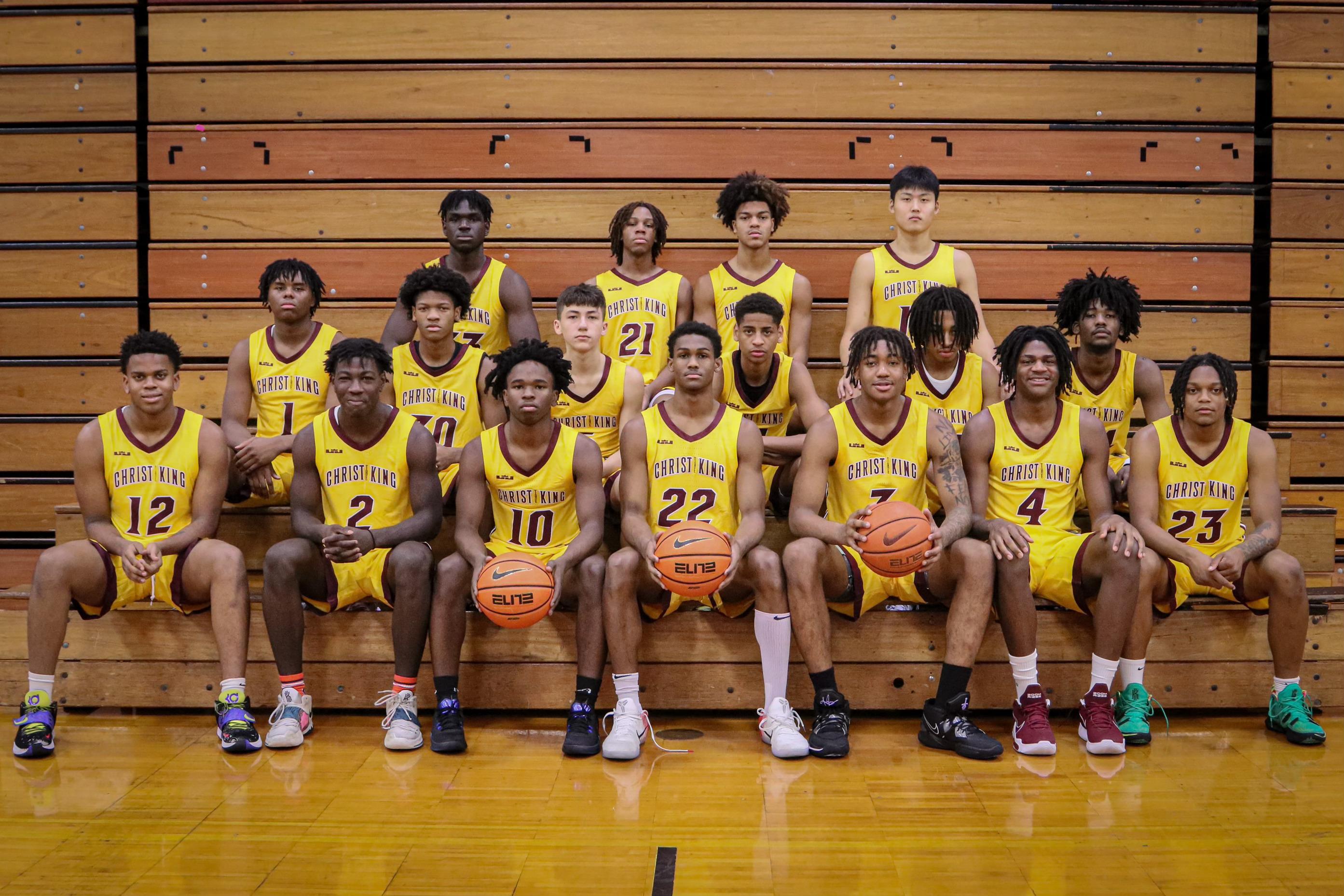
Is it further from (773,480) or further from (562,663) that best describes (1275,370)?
(562,663)

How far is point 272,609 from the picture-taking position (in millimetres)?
3719

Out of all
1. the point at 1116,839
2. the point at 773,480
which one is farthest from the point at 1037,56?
the point at 1116,839

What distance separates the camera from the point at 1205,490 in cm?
395

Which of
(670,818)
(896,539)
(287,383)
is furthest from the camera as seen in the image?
(287,383)

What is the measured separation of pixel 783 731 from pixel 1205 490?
177 cm

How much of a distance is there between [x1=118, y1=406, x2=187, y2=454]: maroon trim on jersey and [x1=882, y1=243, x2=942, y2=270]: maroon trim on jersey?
119 inches

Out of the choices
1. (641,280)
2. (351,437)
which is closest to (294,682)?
(351,437)

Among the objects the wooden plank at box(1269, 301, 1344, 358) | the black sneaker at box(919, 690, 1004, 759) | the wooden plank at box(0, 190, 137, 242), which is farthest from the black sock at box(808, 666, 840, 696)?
the wooden plank at box(0, 190, 137, 242)

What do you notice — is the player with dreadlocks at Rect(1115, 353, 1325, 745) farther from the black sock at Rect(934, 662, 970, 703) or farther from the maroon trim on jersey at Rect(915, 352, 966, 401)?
the maroon trim on jersey at Rect(915, 352, 966, 401)

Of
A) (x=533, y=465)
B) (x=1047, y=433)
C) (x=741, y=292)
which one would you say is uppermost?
(x=741, y=292)

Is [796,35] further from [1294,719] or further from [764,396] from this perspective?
[1294,719]

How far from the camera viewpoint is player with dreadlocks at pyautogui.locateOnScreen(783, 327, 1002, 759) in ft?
11.7

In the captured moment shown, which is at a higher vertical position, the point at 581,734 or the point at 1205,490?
the point at 1205,490

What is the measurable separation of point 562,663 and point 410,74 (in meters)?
3.44
